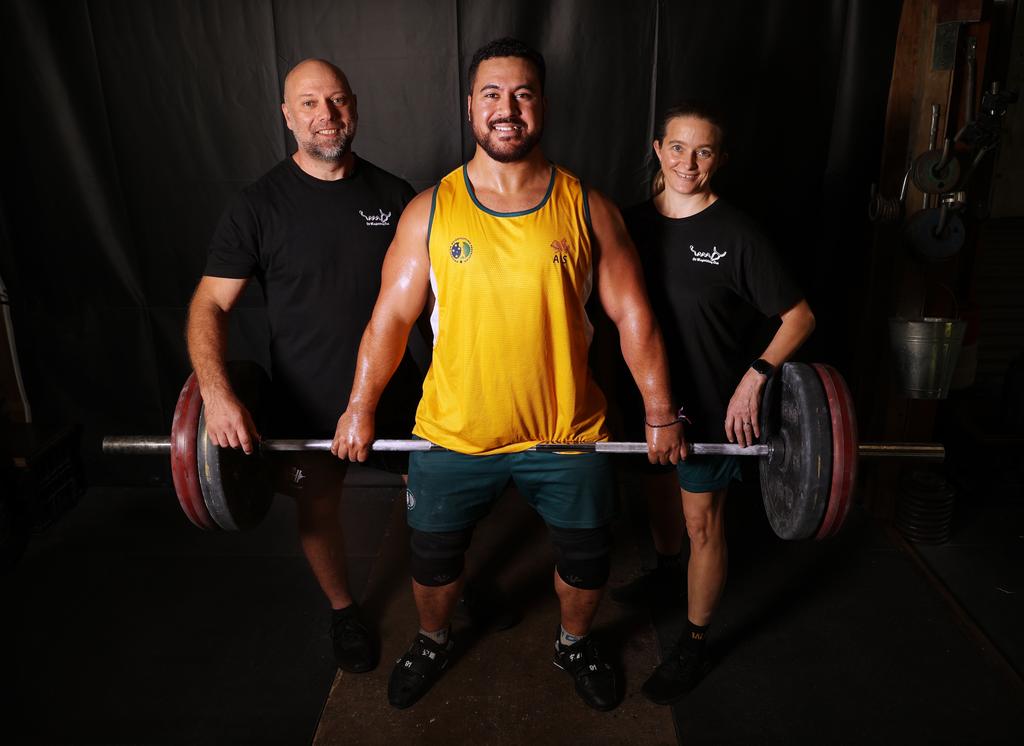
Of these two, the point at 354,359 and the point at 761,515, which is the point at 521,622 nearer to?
the point at 354,359

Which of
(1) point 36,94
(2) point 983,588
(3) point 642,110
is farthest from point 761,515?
(1) point 36,94

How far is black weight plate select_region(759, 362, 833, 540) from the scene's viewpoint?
131 centimetres

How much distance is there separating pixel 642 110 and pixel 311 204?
113 centimetres

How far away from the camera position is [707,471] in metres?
1.57

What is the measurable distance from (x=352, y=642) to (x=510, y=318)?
0.98 metres

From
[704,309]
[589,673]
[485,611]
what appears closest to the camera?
[704,309]

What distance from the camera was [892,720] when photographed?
1.59 metres

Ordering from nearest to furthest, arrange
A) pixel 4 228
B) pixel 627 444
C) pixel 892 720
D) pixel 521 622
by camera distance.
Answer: pixel 627 444, pixel 892 720, pixel 521 622, pixel 4 228

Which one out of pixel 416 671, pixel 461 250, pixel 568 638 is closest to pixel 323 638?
pixel 416 671

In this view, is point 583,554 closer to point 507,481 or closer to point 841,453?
point 507,481

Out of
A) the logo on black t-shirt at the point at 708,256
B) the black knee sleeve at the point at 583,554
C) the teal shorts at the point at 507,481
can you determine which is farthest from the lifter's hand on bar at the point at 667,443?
the logo on black t-shirt at the point at 708,256

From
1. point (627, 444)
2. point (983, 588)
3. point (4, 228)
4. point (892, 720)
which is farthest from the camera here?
point (4, 228)

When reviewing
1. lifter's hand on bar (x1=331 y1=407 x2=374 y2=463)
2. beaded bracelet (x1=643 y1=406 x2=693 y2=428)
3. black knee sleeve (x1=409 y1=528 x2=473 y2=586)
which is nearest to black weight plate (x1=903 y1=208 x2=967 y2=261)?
beaded bracelet (x1=643 y1=406 x2=693 y2=428)

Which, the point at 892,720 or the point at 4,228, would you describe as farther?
the point at 4,228
